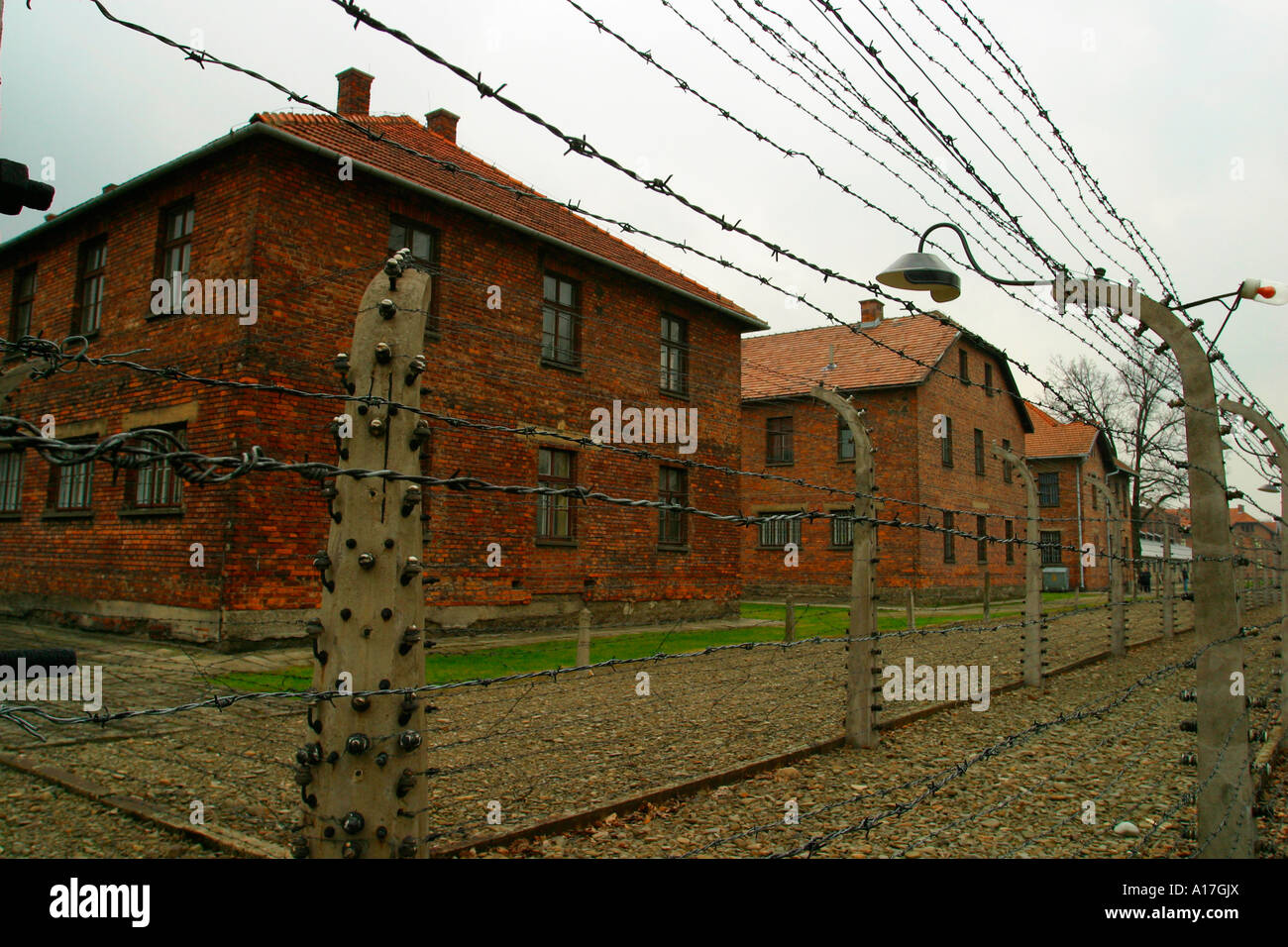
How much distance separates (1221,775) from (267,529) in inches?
420

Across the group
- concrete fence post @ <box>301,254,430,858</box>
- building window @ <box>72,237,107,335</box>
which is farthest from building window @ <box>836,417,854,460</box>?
concrete fence post @ <box>301,254,430,858</box>

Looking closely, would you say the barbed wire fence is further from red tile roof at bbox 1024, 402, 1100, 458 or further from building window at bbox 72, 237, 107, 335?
red tile roof at bbox 1024, 402, 1100, 458

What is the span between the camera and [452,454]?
1376 centimetres

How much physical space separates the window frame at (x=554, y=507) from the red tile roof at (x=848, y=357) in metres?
12.1

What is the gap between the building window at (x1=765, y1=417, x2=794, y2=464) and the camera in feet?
96.9

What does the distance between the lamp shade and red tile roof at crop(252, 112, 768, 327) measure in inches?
270

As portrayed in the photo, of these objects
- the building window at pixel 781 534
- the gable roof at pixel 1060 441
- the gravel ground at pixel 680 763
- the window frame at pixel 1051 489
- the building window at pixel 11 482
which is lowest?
the gravel ground at pixel 680 763

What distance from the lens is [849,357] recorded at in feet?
97.6

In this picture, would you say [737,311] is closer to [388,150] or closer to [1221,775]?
[388,150]

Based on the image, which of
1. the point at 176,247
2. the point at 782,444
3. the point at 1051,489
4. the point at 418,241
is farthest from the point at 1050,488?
the point at 176,247

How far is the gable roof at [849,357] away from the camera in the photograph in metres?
27.8

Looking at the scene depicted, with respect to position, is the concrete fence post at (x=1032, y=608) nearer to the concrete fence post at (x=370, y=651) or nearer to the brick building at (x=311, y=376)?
the brick building at (x=311, y=376)

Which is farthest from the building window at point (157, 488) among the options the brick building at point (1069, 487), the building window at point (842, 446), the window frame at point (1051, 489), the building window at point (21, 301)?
the window frame at point (1051, 489)

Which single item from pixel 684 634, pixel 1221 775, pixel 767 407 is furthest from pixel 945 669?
pixel 767 407
